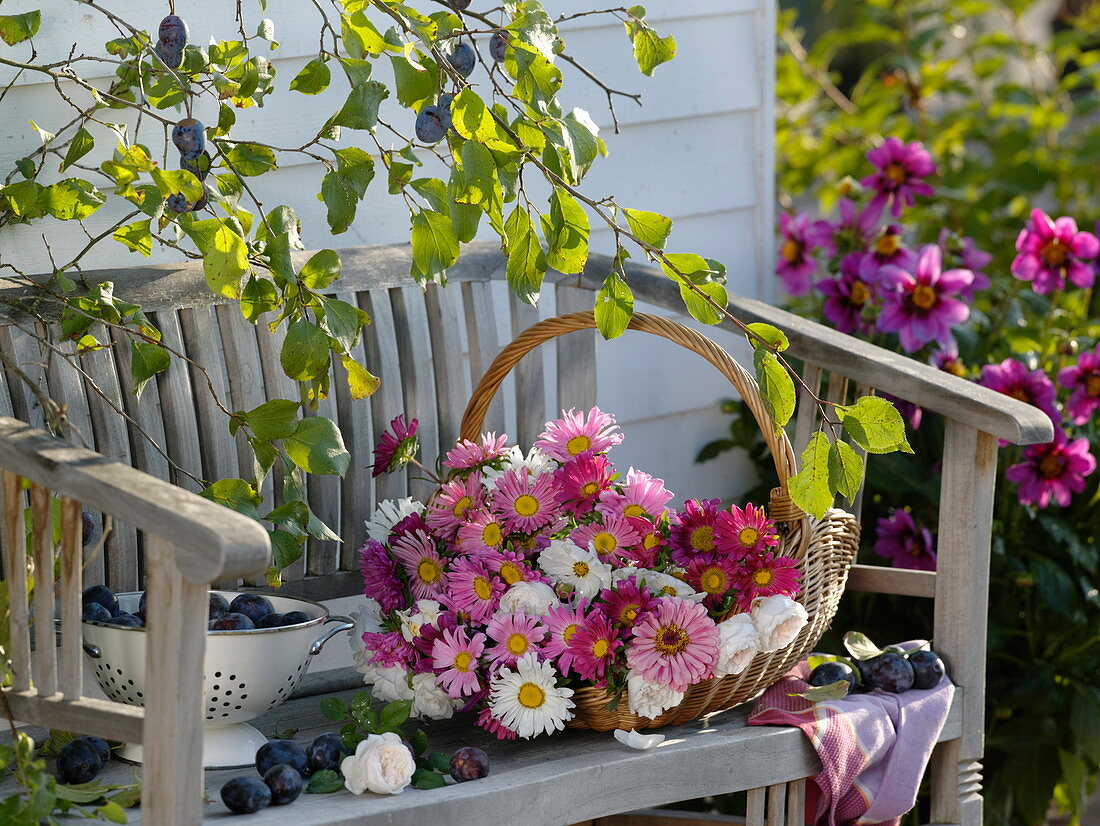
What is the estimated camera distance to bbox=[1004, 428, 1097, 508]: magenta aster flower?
2.01 metres

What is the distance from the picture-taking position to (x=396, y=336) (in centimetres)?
187

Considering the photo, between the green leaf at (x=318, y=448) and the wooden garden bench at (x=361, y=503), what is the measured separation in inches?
6.7

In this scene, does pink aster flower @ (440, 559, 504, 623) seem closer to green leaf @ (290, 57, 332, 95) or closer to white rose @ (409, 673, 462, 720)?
white rose @ (409, 673, 462, 720)

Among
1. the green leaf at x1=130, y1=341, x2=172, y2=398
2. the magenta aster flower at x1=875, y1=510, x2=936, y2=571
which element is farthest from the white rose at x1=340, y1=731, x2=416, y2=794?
the magenta aster flower at x1=875, y1=510, x2=936, y2=571

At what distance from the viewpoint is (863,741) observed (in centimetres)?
150

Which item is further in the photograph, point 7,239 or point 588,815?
point 7,239

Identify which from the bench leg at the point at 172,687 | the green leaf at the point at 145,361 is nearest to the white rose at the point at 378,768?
the bench leg at the point at 172,687

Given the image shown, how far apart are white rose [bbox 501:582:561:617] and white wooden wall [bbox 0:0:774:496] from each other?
0.71m

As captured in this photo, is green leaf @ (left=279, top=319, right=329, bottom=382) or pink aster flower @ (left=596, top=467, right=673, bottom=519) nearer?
green leaf @ (left=279, top=319, right=329, bottom=382)

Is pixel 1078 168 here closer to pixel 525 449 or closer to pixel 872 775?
pixel 525 449

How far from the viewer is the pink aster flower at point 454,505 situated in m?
1.50

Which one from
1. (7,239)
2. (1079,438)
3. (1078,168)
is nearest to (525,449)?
(7,239)

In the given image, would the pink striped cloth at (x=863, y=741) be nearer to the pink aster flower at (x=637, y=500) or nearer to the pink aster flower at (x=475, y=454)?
the pink aster flower at (x=637, y=500)

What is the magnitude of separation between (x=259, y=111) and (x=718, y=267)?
0.79 metres
